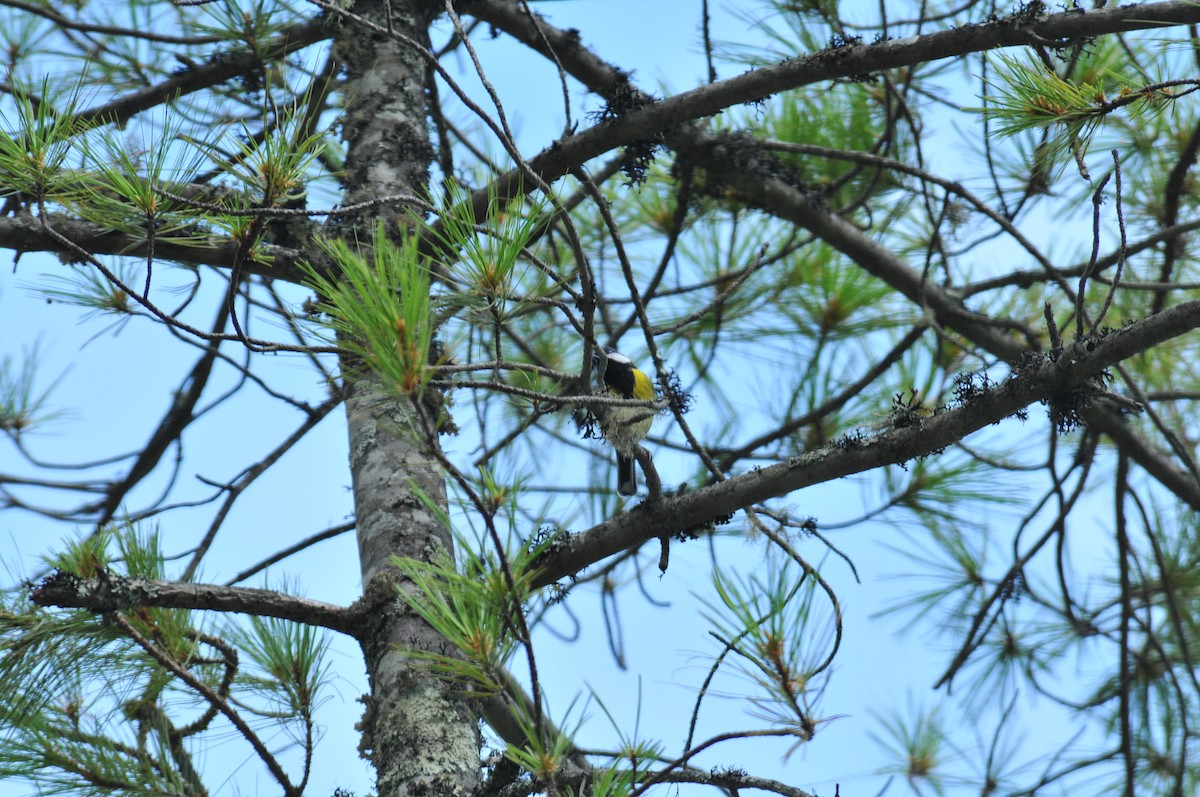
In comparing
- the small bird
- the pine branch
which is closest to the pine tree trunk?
the pine branch

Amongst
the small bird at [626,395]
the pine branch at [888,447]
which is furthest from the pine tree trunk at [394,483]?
the small bird at [626,395]

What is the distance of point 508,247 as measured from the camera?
153 cm

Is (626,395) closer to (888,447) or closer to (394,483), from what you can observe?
(394,483)

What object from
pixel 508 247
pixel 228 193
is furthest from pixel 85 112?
pixel 508 247

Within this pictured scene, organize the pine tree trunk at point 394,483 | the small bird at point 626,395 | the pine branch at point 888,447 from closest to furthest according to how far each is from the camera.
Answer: the pine branch at point 888,447 < the pine tree trunk at point 394,483 < the small bird at point 626,395

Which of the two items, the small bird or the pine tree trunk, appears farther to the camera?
the small bird

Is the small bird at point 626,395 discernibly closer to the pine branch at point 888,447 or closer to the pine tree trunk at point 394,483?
the pine branch at point 888,447

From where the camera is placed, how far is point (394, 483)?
2107mm

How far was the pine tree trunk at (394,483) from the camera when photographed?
1.74 metres

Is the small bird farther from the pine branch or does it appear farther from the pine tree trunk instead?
the pine tree trunk

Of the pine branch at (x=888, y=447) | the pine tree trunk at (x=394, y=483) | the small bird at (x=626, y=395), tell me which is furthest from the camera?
the small bird at (x=626, y=395)

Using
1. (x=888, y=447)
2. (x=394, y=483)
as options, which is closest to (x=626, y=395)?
(x=394, y=483)

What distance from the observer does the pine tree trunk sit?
68.3 inches

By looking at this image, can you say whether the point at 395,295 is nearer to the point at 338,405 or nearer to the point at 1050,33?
the point at 338,405
